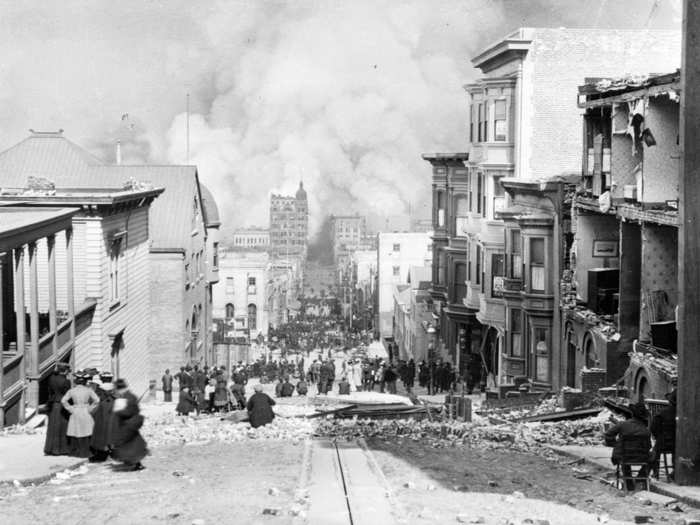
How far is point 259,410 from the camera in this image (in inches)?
1001

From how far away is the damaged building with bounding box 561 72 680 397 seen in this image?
91.0 ft

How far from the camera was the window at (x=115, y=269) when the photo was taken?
41.9 metres

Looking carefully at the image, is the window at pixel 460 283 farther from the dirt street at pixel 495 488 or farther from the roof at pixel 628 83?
the dirt street at pixel 495 488

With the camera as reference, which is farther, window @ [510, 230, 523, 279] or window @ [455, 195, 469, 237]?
window @ [455, 195, 469, 237]

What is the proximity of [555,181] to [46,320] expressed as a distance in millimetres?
16072

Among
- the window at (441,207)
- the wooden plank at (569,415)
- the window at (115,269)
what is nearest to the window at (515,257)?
the window at (115,269)

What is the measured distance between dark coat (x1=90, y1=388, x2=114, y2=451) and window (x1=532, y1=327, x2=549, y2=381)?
70.4 feet

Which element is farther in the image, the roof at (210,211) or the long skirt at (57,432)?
the roof at (210,211)

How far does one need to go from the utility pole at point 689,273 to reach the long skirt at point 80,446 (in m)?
9.59

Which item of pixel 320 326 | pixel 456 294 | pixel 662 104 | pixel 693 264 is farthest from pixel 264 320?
pixel 693 264

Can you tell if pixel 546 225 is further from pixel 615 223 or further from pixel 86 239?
pixel 86 239

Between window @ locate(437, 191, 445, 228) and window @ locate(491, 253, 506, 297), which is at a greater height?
window @ locate(437, 191, 445, 228)

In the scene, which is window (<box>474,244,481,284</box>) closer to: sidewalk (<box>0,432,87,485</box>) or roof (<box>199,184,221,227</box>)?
roof (<box>199,184,221,227</box>)

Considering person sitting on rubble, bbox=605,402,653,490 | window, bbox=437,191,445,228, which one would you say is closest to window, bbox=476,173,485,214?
window, bbox=437,191,445,228
